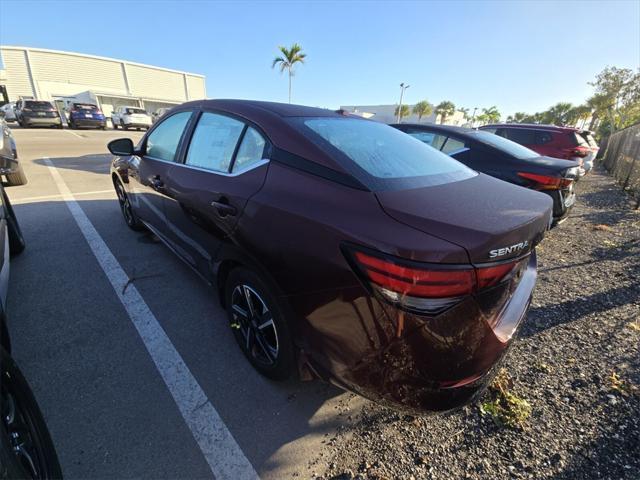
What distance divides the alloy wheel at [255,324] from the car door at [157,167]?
1315mm

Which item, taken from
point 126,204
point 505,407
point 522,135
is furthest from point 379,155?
point 522,135

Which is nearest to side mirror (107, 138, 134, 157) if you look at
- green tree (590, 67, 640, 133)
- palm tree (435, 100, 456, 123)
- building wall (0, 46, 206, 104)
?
green tree (590, 67, 640, 133)

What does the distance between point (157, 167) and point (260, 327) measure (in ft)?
6.48

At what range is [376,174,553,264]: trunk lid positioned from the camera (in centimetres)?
126

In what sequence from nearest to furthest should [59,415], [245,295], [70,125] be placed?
[59,415]
[245,295]
[70,125]

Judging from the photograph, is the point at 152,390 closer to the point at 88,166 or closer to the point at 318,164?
the point at 318,164

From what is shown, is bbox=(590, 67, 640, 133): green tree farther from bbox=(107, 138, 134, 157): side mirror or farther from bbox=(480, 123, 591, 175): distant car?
bbox=(107, 138, 134, 157): side mirror

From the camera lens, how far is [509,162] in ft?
13.8

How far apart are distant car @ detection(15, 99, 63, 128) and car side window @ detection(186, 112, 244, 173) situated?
2373cm

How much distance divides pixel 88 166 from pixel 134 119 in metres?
16.4

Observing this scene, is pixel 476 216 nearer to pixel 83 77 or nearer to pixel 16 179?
pixel 16 179

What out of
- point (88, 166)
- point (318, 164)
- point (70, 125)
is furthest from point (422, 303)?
point (70, 125)

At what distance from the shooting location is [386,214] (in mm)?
1367

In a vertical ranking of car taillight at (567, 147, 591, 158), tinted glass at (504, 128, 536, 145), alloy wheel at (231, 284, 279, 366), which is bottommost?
alloy wheel at (231, 284, 279, 366)
